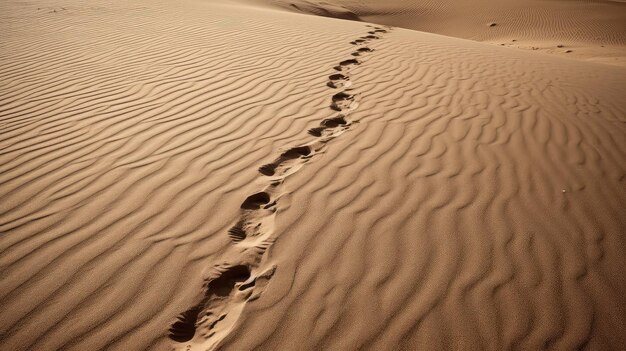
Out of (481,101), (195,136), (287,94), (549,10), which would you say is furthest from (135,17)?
(549,10)

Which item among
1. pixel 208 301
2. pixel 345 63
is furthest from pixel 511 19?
pixel 208 301

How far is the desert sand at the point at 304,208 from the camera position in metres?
1.71

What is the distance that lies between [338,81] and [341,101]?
0.80 meters

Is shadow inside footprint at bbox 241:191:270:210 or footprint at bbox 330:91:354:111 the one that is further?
footprint at bbox 330:91:354:111

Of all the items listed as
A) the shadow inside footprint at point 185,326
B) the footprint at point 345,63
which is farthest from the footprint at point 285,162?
the footprint at point 345,63

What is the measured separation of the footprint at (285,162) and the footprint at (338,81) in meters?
1.79

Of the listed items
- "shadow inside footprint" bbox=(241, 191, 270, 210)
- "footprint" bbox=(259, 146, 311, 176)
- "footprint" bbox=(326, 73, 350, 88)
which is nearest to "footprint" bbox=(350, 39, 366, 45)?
"footprint" bbox=(326, 73, 350, 88)

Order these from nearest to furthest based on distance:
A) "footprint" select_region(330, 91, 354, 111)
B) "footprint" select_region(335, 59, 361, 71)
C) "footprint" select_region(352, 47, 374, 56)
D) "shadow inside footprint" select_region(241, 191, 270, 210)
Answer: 1. "shadow inside footprint" select_region(241, 191, 270, 210)
2. "footprint" select_region(330, 91, 354, 111)
3. "footprint" select_region(335, 59, 361, 71)
4. "footprint" select_region(352, 47, 374, 56)

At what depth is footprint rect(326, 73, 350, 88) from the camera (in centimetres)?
457

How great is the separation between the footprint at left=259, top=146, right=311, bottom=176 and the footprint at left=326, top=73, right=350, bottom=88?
1.79m

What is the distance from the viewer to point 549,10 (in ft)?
56.3

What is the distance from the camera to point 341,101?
407cm

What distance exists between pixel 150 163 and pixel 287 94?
196 cm

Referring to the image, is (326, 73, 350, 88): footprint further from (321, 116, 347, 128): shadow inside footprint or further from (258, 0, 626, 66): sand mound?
(258, 0, 626, 66): sand mound
